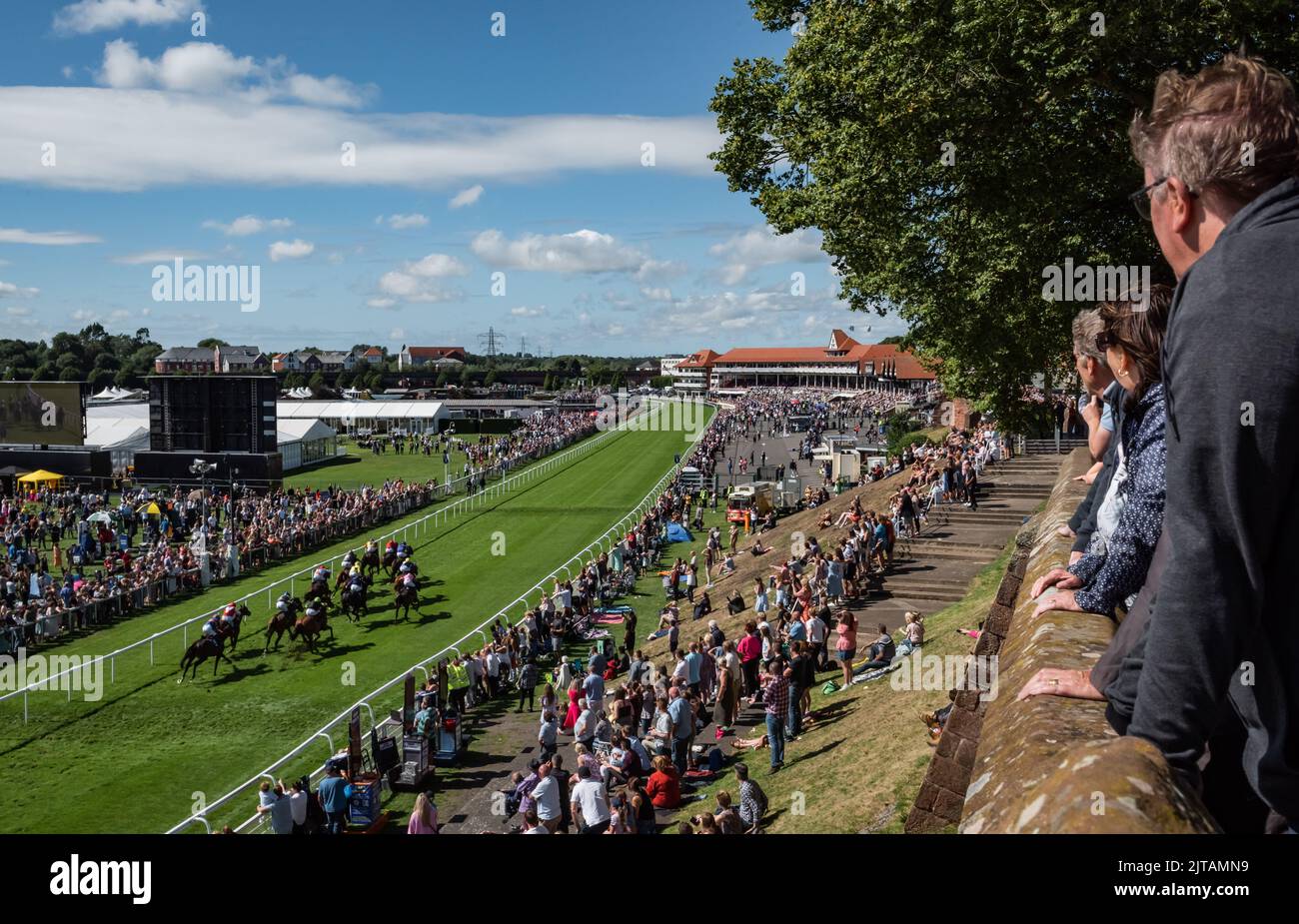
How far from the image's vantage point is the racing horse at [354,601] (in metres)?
26.5

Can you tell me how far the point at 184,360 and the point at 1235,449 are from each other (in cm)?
13725

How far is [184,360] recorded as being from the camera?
409ft

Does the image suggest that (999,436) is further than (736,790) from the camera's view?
A: Yes

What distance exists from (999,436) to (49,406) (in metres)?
45.2

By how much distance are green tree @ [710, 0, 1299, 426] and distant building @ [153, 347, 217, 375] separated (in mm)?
106367

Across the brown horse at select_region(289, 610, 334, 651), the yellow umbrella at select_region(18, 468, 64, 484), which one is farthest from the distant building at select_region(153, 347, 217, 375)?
the brown horse at select_region(289, 610, 334, 651)

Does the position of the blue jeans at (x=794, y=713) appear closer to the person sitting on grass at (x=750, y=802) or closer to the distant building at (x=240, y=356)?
the person sitting on grass at (x=750, y=802)

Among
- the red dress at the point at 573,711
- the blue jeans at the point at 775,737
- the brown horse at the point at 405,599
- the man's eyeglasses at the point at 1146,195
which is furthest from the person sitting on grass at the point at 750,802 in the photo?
the brown horse at the point at 405,599

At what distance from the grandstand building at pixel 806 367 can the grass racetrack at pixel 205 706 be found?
371 feet

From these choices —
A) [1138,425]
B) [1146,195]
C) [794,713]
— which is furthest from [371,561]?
[1146,195]

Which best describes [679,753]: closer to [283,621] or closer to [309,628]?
[309,628]
